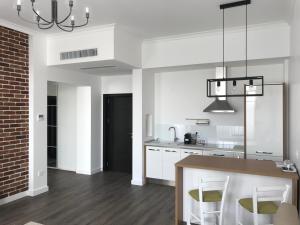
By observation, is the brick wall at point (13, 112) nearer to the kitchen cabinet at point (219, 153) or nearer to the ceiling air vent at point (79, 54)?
the ceiling air vent at point (79, 54)

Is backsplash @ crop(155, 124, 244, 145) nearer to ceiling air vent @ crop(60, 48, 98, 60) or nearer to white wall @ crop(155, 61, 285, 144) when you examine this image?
white wall @ crop(155, 61, 285, 144)

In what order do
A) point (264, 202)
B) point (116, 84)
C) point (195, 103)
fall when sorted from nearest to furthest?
point (264, 202) < point (195, 103) < point (116, 84)

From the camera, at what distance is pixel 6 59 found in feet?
13.8

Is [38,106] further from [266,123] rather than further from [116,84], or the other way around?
[266,123]

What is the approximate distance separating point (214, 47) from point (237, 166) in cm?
235

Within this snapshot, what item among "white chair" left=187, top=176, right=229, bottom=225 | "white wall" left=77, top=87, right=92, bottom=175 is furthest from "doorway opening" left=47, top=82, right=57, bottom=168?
"white chair" left=187, top=176, right=229, bottom=225

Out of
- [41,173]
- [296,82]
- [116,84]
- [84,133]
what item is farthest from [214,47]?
[41,173]

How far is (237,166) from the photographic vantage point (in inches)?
129

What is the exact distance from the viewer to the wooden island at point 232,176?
2.95m

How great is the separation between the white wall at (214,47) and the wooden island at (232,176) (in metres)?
1.95

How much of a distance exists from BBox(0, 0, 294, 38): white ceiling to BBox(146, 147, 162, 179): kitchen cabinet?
253 centimetres

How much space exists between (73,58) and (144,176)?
289cm

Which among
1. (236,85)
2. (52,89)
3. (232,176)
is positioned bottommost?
(232,176)

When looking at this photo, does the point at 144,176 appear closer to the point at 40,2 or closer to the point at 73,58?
the point at 73,58
